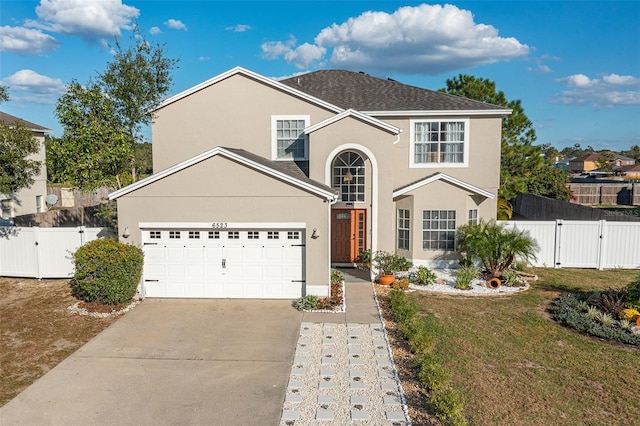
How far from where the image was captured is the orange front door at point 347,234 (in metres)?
16.6

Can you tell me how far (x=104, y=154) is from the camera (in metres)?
16.3

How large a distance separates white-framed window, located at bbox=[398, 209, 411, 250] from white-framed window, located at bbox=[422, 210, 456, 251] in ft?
1.90

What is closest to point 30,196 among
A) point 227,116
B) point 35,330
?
point 227,116

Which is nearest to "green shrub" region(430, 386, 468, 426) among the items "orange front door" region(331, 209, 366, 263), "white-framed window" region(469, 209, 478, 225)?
"orange front door" region(331, 209, 366, 263)

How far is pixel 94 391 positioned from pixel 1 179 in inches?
355

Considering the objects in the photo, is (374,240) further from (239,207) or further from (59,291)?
(59,291)

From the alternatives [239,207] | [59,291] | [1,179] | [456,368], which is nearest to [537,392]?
[456,368]

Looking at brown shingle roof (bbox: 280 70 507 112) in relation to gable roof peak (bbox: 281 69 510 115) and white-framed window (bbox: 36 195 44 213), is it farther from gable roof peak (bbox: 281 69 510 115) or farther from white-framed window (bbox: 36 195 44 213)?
white-framed window (bbox: 36 195 44 213)

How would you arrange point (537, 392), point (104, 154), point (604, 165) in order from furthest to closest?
point (604, 165)
point (104, 154)
point (537, 392)

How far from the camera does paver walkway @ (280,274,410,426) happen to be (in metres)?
7.03

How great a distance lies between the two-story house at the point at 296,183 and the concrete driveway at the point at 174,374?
1611 mm

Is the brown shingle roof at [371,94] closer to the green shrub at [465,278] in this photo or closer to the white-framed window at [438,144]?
the white-framed window at [438,144]

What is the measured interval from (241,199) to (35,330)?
6051 millimetres

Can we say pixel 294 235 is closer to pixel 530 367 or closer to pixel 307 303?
pixel 307 303
